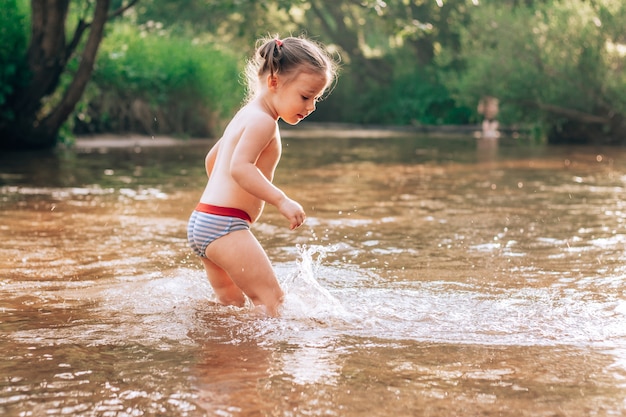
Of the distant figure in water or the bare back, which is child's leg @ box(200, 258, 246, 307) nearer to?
the bare back

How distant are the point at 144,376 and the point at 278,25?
32.6 m

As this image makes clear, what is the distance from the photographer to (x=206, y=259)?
14.4 feet

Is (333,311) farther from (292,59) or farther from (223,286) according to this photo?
(292,59)

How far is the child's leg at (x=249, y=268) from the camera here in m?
4.10

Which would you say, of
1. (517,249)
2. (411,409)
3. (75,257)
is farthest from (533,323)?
(75,257)

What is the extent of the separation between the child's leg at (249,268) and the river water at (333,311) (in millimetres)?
88

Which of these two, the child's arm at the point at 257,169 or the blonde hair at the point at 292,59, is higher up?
the blonde hair at the point at 292,59

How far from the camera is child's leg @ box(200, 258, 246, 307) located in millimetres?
4422

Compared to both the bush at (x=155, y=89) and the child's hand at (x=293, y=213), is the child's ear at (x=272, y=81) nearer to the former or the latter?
the child's hand at (x=293, y=213)

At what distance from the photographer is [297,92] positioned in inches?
169

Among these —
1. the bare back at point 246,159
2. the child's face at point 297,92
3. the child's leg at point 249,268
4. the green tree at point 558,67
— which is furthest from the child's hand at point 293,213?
the green tree at point 558,67

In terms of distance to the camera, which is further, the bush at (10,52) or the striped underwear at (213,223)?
the bush at (10,52)

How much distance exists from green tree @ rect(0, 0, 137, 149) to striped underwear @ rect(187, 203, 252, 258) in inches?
411

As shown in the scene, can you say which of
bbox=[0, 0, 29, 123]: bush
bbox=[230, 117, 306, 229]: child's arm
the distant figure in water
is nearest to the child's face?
bbox=[230, 117, 306, 229]: child's arm
